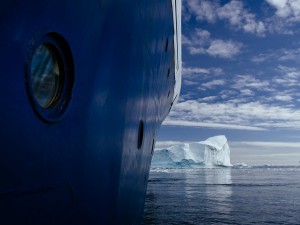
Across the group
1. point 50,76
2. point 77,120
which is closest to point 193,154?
point 77,120

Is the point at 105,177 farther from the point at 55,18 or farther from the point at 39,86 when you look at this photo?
the point at 55,18

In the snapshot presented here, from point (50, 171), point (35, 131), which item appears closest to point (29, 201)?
point (50, 171)

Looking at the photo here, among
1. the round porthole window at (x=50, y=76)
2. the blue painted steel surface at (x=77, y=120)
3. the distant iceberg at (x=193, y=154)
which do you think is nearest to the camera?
the blue painted steel surface at (x=77, y=120)

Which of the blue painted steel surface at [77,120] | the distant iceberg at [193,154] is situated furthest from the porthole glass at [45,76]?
the distant iceberg at [193,154]

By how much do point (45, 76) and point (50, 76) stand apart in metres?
0.05

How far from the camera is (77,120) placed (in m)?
2.00

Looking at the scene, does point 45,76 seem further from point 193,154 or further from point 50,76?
point 193,154

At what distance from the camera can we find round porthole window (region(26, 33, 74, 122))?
1.47 meters

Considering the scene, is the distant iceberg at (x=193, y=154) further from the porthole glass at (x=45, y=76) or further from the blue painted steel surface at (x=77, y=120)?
the porthole glass at (x=45, y=76)

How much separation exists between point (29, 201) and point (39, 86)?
62 cm

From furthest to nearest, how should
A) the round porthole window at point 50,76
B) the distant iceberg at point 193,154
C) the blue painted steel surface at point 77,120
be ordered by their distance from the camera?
the distant iceberg at point 193,154
the round porthole window at point 50,76
the blue painted steel surface at point 77,120

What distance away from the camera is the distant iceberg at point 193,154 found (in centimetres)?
11019

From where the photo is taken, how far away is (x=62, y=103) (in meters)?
1.79

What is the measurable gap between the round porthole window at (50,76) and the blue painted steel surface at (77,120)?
40 millimetres
